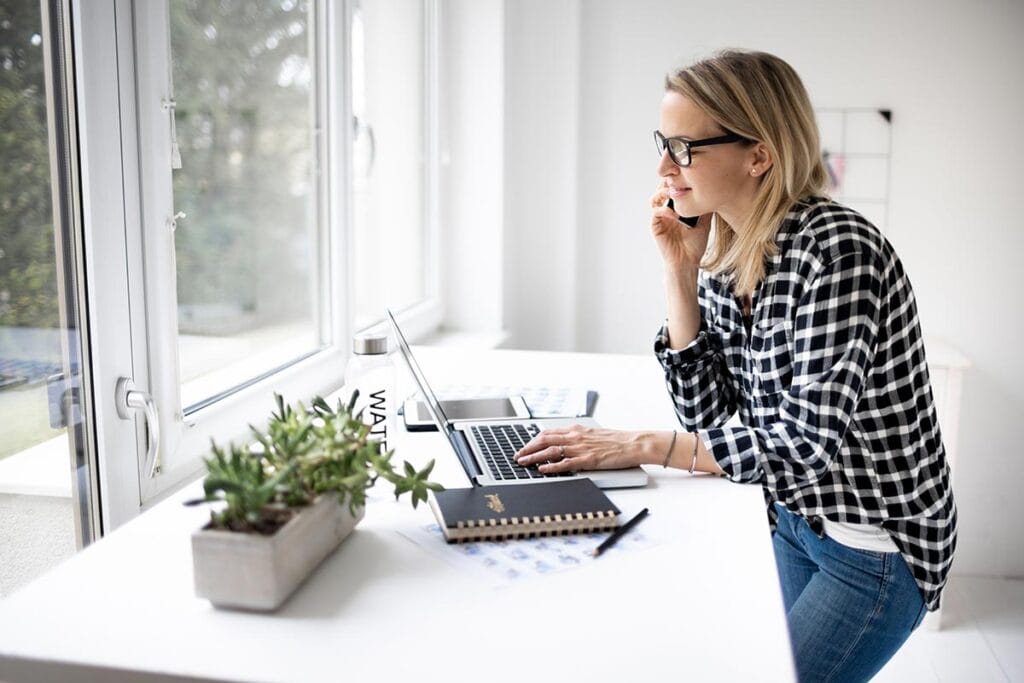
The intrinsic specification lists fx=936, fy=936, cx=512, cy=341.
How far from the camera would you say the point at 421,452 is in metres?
1.44

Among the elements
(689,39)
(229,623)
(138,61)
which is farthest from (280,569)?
(689,39)

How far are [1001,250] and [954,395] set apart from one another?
2.04 ft

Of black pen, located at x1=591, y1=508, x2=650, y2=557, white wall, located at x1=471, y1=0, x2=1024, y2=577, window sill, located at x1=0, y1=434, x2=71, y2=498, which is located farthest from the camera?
white wall, located at x1=471, y1=0, x2=1024, y2=577

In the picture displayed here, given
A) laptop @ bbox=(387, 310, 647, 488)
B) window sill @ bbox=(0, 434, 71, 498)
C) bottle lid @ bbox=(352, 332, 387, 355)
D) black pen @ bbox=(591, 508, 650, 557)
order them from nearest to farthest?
black pen @ bbox=(591, 508, 650, 557) → window sill @ bbox=(0, 434, 71, 498) → laptop @ bbox=(387, 310, 647, 488) → bottle lid @ bbox=(352, 332, 387, 355)

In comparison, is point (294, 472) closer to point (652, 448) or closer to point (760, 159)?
point (652, 448)

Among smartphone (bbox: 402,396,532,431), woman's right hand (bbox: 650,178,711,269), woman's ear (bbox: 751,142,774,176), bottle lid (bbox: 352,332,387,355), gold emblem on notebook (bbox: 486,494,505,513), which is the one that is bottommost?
smartphone (bbox: 402,396,532,431)

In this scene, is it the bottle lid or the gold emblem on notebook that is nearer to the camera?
the gold emblem on notebook

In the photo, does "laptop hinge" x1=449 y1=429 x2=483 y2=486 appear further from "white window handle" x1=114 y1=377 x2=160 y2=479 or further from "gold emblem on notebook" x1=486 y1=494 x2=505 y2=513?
"white window handle" x1=114 y1=377 x2=160 y2=479

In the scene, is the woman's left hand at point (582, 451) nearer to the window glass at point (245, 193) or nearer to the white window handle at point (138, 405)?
the white window handle at point (138, 405)

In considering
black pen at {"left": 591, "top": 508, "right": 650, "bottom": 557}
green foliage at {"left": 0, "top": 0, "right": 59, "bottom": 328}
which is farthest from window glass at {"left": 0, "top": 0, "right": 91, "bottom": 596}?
black pen at {"left": 591, "top": 508, "right": 650, "bottom": 557}

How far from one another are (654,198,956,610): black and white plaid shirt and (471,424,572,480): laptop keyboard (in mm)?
261

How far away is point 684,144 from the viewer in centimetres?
141

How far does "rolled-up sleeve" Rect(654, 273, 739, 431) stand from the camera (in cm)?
158

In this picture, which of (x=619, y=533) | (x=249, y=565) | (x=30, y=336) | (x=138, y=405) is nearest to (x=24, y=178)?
(x=30, y=336)
